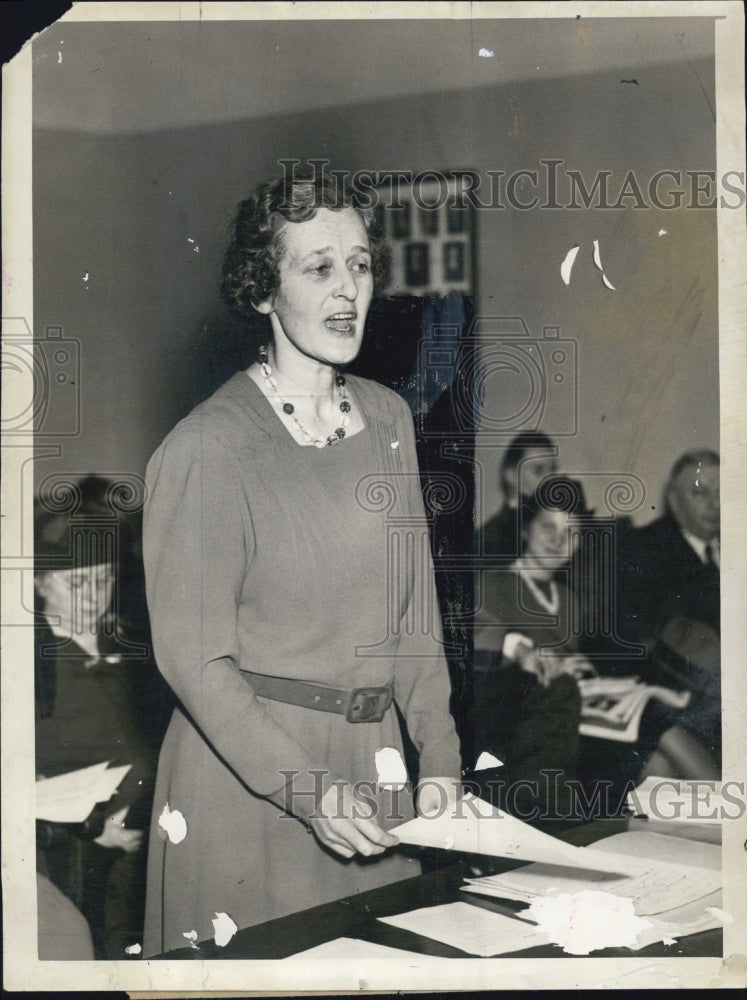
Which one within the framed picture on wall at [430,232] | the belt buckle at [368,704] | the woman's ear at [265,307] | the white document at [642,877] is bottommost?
the white document at [642,877]

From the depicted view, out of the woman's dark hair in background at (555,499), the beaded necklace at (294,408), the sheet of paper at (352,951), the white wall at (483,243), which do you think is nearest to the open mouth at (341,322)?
the beaded necklace at (294,408)

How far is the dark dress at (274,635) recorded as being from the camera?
2.65 m

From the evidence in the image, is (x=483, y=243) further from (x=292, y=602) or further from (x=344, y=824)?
(x=344, y=824)

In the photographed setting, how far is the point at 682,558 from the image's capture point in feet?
8.99

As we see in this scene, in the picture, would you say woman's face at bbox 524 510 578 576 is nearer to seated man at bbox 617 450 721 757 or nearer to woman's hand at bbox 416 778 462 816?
seated man at bbox 617 450 721 757

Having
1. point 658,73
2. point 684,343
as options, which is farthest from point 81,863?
point 658,73

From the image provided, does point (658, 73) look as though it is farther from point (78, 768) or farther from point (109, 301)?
point (78, 768)

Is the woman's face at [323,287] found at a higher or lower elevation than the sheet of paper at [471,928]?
higher

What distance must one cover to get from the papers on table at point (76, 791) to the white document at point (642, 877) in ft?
3.25

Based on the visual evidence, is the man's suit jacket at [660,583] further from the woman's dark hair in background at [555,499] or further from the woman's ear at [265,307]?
the woman's ear at [265,307]

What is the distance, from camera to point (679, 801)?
2.74m

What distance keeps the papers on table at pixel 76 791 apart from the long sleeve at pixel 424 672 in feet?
2.54

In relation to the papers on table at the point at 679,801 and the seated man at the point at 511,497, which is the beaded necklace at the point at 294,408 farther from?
the papers on table at the point at 679,801

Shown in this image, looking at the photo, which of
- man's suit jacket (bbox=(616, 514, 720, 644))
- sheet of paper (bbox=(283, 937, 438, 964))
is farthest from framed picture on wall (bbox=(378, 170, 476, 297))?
sheet of paper (bbox=(283, 937, 438, 964))
